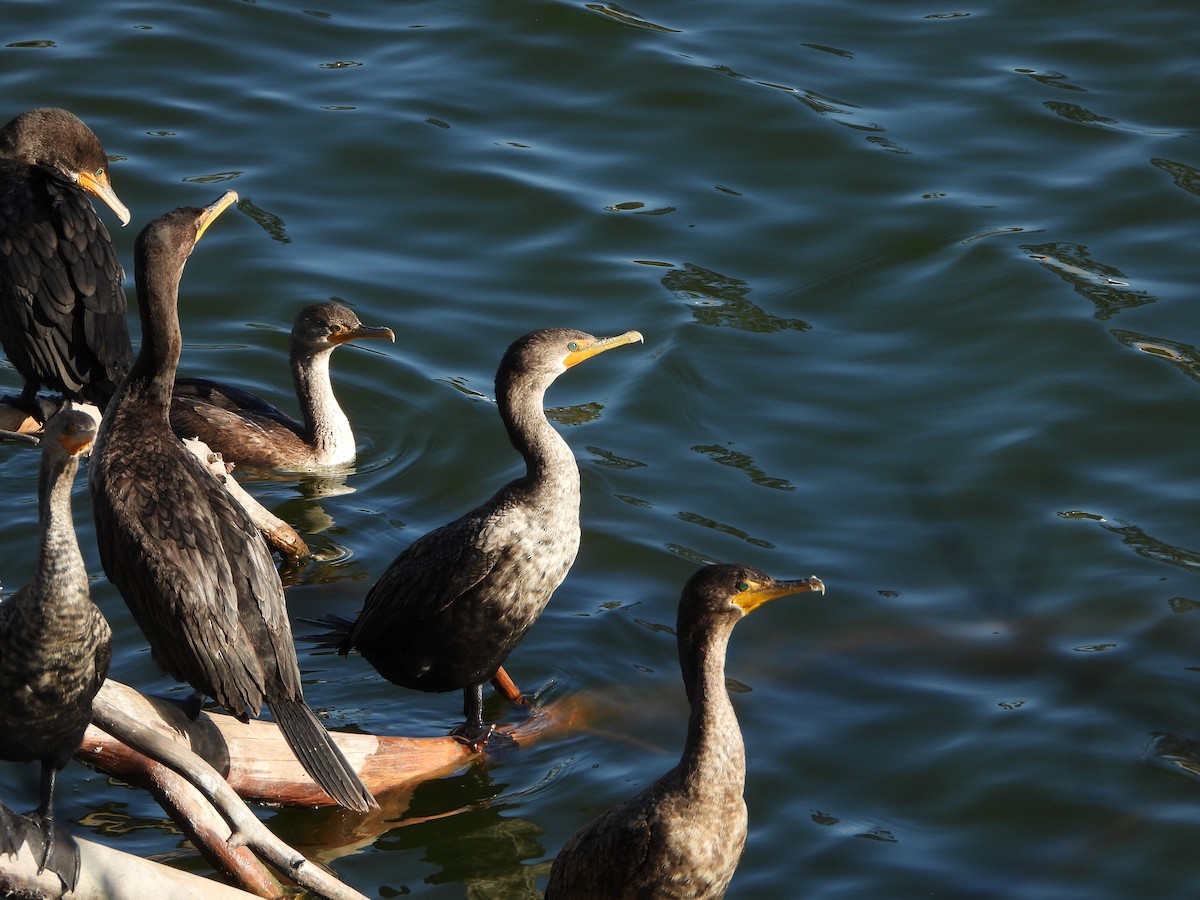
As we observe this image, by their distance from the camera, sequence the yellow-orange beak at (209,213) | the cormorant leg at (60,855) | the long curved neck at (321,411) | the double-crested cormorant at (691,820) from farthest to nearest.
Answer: the long curved neck at (321,411), the yellow-orange beak at (209,213), the double-crested cormorant at (691,820), the cormorant leg at (60,855)

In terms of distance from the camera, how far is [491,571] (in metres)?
5.88

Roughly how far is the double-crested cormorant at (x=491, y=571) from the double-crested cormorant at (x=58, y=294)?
226 centimetres

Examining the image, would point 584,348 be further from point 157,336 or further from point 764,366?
point 764,366

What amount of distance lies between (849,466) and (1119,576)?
59.6 inches

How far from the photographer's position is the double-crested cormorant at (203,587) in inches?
203

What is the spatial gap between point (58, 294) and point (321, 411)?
1.46 metres

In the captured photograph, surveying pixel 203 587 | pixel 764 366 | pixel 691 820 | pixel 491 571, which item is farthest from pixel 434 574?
pixel 764 366

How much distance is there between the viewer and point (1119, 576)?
7406 mm

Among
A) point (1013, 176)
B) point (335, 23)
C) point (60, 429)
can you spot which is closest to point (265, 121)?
point (335, 23)

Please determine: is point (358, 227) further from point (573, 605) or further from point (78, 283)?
point (573, 605)

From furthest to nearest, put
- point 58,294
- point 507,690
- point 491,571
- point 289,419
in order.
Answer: point 289,419 < point 58,294 < point 507,690 < point 491,571

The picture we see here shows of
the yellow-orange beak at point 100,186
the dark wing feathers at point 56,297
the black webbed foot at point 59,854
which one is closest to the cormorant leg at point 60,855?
the black webbed foot at point 59,854

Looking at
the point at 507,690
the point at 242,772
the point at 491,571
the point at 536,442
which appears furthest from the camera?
the point at 507,690

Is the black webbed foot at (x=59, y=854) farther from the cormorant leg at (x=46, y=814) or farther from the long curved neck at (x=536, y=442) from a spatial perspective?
the long curved neck at (x=536, y=442)
